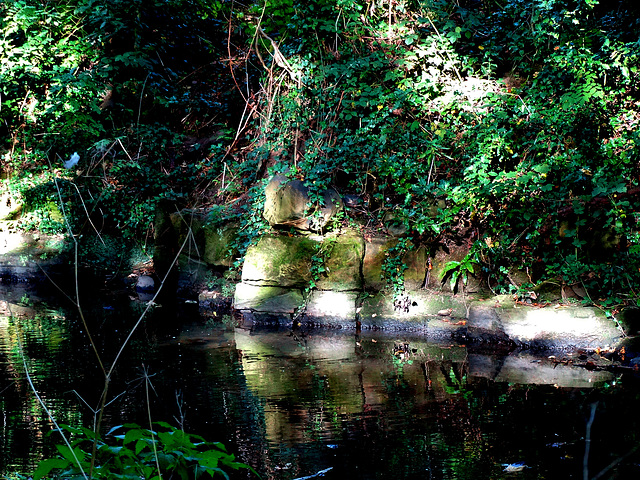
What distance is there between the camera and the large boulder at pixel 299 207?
1021 cm

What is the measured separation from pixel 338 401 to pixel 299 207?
4615 mm

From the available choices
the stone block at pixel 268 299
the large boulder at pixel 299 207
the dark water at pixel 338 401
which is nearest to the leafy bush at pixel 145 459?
the dark water at pixel 338 401

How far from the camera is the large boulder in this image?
402 inches

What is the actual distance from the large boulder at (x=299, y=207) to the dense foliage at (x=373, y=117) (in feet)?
0.87

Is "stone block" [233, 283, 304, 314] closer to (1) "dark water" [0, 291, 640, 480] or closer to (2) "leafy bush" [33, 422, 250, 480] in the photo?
(1) "dark water" [0, 291, 640, 480]

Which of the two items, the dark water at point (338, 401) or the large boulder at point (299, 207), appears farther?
the large boulder at point (299, 207)

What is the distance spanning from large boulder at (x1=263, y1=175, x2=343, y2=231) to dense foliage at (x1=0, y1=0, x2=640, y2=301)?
265 millimetres

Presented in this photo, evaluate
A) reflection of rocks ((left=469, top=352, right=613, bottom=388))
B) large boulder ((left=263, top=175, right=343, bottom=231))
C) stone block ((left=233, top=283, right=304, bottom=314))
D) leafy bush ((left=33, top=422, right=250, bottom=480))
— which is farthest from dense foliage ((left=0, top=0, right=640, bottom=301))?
leafy bush ((left=33, top=422, right=250, bottom=480))

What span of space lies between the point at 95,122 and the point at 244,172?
4.34 metres

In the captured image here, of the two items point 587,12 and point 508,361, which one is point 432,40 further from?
point 508,361

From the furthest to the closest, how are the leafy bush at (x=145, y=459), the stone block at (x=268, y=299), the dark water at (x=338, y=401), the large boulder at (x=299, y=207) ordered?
the large boulder at (x=299, y=207) → the stone block at (x=268, y=299) → the dark water at (x=338, y=401) → the leafy bush at (x=145, y=459)

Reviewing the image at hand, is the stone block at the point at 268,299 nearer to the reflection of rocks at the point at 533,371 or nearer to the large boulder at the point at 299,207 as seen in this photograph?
the large boulder at the point at 299,207

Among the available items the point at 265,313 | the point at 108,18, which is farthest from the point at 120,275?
the point at 108,18

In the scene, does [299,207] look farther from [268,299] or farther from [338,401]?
[338,401]
